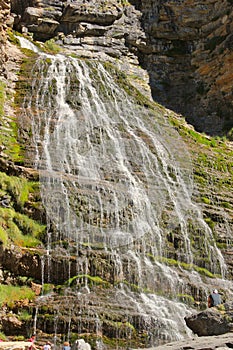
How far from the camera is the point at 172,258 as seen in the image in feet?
45.9

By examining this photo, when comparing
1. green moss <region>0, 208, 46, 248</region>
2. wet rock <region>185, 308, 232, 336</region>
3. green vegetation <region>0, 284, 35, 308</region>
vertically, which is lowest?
green vegetation <region>0, 284, 35, 308</region>

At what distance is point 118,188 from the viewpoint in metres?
15.5

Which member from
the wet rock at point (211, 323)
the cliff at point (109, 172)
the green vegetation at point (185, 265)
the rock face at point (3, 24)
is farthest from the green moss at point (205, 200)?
the rock face at point (3, 24)

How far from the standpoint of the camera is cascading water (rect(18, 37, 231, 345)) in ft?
40.2

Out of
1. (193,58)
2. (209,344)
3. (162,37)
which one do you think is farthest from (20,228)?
(162,37)

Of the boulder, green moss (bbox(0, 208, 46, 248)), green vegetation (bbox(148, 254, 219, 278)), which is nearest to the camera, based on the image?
the boulder

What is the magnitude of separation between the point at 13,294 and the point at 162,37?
22046 mm

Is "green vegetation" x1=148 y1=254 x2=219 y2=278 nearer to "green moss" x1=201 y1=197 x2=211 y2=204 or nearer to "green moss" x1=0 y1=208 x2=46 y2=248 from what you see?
"green moss" x1=0 y1=208 x2=46 y2=248

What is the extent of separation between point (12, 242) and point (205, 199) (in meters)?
7.37

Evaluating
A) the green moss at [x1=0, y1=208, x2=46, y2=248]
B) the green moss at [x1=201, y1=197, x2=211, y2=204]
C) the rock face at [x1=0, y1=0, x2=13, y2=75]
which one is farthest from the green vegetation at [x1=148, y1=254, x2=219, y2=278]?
the rock face at [x1=0, y1=0, x2=13, y2=75]

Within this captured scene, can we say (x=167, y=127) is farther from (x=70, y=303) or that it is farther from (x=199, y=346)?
(x=199, y=346)

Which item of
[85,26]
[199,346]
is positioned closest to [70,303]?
[199,346]

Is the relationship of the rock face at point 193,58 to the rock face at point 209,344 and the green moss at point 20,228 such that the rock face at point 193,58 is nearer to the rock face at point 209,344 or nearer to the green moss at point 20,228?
the green moss at point 20,228

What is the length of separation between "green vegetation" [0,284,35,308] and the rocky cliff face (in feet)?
55.4
